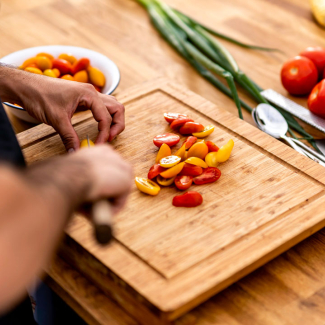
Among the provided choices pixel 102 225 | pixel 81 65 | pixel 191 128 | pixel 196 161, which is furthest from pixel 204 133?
pixel 102 225

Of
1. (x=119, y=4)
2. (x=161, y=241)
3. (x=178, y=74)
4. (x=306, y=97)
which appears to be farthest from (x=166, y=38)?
(x=161, y=241)

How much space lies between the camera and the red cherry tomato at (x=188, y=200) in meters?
1.10

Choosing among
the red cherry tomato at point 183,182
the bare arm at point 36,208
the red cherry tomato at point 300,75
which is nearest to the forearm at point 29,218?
the bare arm at point 36,208

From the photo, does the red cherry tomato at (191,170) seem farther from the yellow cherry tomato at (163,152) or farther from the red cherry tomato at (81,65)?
the red cherry tomato at (81,65)

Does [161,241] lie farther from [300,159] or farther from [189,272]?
[300,159]

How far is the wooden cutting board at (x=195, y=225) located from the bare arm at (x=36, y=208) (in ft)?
0.99

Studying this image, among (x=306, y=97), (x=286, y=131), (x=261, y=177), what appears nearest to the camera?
(x=261, y=177)

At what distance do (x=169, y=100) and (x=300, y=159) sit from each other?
460mm

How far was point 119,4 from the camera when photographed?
227 centimetres

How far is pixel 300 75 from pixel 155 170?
0.73 meters

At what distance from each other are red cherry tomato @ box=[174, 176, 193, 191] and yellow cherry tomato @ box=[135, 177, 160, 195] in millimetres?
51

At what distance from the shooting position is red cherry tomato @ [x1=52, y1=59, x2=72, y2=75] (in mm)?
1551

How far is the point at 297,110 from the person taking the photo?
154cm

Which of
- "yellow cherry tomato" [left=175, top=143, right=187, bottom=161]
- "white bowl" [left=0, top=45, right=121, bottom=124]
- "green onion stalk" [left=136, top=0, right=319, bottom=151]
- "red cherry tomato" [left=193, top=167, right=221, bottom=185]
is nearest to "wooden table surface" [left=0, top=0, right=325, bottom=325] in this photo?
"green onion stalk" [left=136, top=0, right=319, bottom=151]
